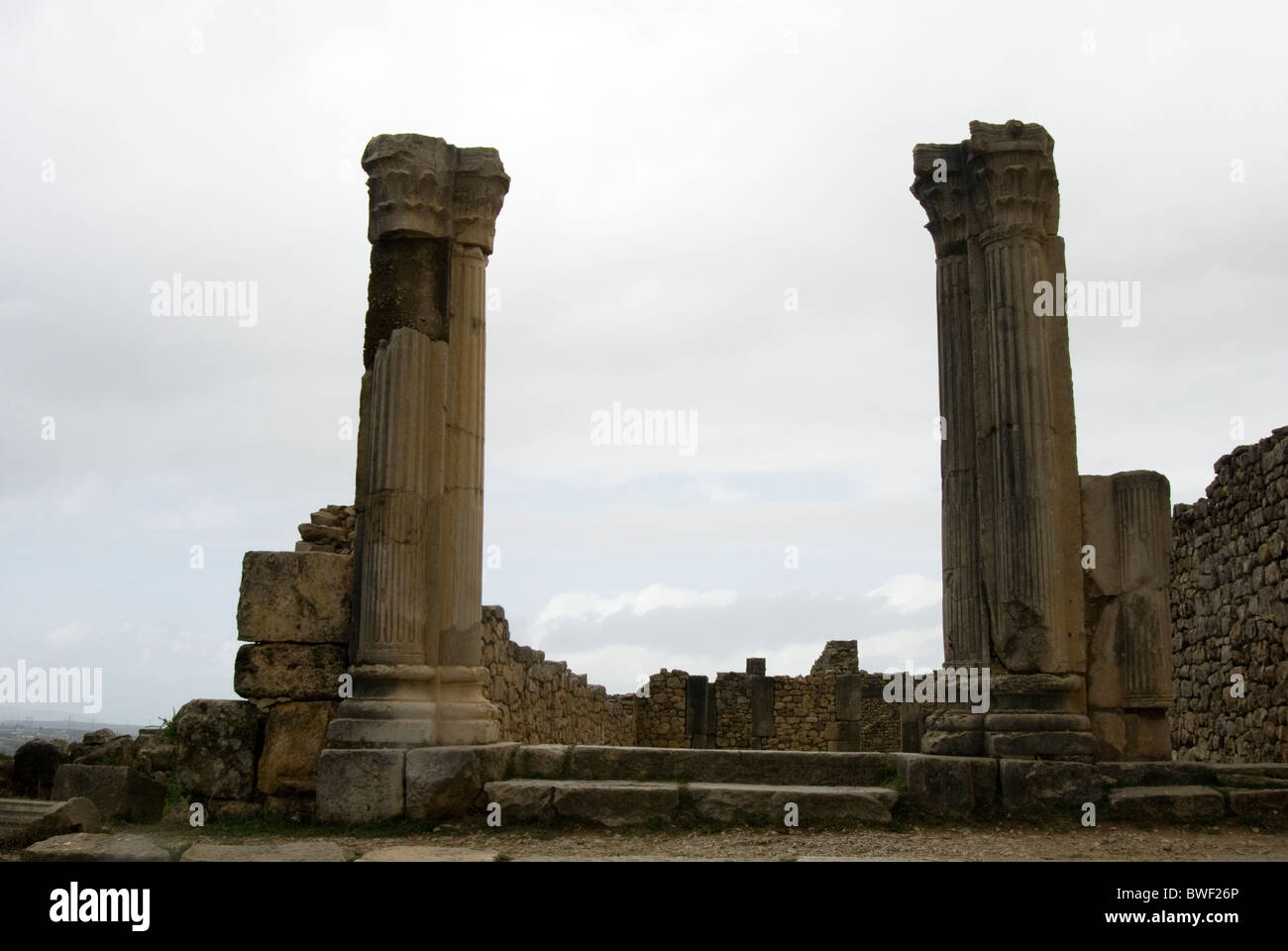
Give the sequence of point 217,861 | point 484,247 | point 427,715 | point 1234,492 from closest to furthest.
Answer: point 217,861 → point 427,715 → point 484,247 → point 1234,492

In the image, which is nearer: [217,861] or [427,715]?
[217,861]

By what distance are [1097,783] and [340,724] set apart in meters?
4.82

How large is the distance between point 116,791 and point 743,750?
4592mm

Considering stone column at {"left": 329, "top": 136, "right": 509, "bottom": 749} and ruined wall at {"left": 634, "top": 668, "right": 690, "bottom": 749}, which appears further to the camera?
ruined wall at {"left": 634, "top": 668, "right": 690, "bottom": 749}

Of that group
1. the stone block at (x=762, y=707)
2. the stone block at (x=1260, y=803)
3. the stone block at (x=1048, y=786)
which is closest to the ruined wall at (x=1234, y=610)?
the stone block at (x=1260, y=803)

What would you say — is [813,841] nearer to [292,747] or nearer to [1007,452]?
[1007,452]

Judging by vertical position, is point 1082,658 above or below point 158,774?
above

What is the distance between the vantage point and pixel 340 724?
7.96m

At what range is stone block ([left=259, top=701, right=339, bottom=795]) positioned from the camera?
317 inches

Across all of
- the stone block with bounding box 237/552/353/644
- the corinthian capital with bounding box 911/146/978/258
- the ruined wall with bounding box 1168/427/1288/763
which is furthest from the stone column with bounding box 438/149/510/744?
the ruined wall with bounding box 1168/427/1288/763

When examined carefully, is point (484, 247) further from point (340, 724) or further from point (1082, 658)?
point (1082, 658)

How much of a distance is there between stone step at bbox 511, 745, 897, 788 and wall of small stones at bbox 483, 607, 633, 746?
3080 millimetres

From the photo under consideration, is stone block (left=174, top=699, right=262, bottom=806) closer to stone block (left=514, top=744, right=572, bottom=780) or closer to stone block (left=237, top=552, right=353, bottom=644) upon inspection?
stone block (left=237, top=552, right=353, bottom=644)
